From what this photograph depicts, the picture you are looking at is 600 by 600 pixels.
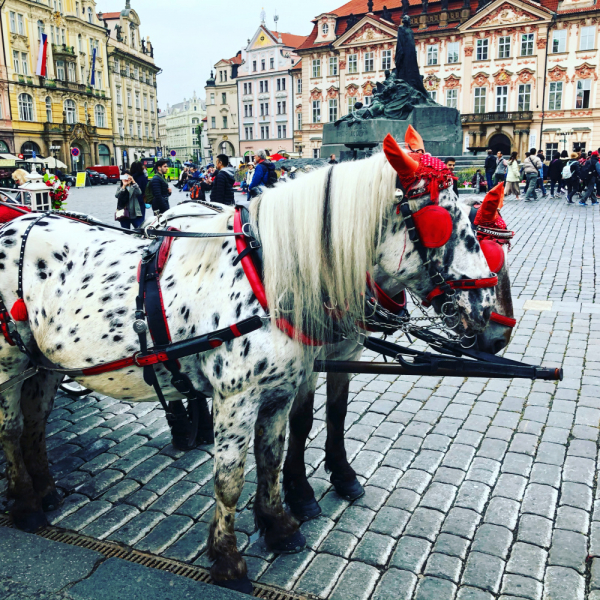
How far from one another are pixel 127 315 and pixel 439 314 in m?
1.33

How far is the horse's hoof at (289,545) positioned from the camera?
2.83m

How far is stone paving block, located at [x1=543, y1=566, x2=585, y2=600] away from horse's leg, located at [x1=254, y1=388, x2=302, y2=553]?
3.67 ft

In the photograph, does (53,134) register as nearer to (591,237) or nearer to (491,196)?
(591,237)

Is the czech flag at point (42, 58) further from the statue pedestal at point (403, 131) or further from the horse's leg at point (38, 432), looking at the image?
the horse's leg at point (38, 432)

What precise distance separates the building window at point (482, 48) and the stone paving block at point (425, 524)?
5002cm

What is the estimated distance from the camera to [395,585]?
259cm

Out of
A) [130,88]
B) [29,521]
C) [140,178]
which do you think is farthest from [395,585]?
[130,88]

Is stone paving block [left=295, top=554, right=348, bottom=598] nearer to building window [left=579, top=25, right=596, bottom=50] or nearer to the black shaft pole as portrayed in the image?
the black shaft pole

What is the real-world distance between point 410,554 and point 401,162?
6.08 ft

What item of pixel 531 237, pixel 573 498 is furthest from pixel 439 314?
pixel 531 237

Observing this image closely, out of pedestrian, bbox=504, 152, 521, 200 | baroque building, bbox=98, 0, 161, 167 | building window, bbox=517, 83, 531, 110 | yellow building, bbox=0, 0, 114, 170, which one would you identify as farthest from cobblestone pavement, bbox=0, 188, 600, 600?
baroque building, bbox=98, 0, 161, 167

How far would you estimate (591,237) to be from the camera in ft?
39.7

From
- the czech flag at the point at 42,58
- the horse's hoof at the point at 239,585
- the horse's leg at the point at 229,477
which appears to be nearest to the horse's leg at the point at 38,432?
the horse's leg at the point at 229,477

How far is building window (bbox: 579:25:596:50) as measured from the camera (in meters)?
42.9
